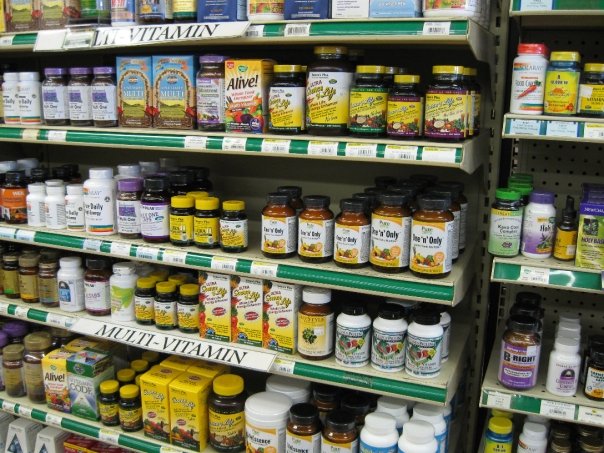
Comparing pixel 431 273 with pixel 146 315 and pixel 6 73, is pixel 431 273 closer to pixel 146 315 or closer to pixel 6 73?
pixel 146 315

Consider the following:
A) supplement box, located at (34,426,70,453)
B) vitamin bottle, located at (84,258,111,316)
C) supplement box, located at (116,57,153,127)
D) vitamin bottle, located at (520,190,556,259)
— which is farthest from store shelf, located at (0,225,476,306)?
supplement box, located at (34,426,70,453)

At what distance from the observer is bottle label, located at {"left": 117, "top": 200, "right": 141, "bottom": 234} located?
208cm

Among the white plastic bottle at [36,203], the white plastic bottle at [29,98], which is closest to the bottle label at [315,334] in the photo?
the white plastic bottle at [36,203]

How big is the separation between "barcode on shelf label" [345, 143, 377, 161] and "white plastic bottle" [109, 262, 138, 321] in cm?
99

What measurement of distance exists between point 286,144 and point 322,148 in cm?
12

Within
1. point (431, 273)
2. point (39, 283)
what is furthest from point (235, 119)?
point (39, 283)

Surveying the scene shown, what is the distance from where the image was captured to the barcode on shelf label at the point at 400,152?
161 cm

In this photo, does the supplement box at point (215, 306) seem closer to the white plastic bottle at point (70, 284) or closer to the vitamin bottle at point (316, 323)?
the vitamin bottle at point (316, 323)

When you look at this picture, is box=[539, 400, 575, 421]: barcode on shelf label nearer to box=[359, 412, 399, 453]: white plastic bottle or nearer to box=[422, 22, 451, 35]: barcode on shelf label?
box=[359, 412, 399, 453]: white plastic bottle

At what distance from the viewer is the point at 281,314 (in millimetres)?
1910

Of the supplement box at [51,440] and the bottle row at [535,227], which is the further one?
the supplement box at [51,440]

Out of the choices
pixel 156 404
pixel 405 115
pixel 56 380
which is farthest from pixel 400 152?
pixel 56 380

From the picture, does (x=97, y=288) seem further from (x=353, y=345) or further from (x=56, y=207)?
(x=353, y=345)

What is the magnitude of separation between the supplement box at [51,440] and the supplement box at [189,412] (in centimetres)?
60
